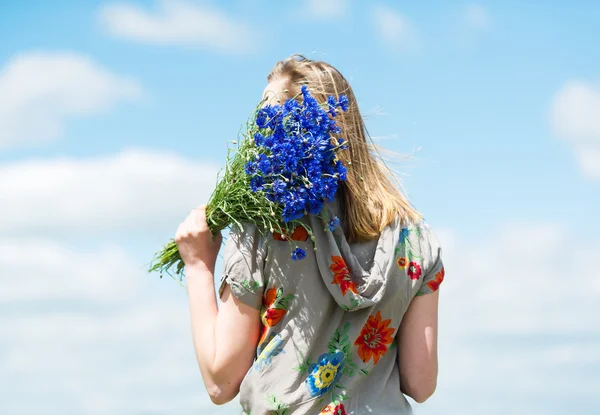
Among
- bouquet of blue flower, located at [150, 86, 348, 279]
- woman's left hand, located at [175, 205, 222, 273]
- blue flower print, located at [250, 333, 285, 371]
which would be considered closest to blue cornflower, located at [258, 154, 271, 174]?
bouquet of blue flower, located at [150, 86, 348, 279]

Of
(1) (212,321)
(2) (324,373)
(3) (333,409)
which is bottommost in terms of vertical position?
(3) (333,409)

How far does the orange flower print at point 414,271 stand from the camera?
104 inches

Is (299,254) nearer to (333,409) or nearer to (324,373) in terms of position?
(324,373)

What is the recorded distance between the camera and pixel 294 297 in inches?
99.2

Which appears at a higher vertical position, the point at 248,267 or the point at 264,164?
the point at 264,164

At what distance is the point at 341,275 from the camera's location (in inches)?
98.3

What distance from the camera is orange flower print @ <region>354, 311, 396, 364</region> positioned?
2.58 m

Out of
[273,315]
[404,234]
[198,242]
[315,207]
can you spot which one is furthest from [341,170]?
[198,242]

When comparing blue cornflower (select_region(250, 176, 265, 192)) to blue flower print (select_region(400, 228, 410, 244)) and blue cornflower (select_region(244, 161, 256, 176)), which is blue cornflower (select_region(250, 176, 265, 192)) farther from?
blue flower print (select_region(400, 228, 410, 244))

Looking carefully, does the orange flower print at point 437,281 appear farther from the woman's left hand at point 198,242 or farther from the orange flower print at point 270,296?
the woman's left hand at point 198,242

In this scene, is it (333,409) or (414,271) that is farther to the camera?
(414,271)

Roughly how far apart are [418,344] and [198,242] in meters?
0.85

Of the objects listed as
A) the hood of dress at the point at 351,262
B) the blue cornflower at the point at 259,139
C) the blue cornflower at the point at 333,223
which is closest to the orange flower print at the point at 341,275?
A: the hood of dress at the point at 351,262

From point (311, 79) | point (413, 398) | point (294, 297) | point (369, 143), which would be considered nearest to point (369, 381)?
point (413, 398)
